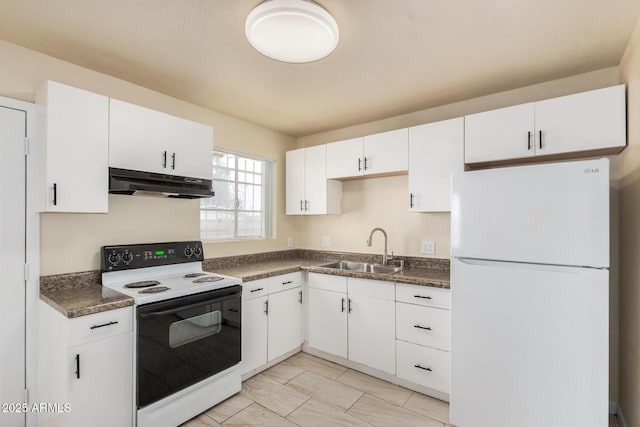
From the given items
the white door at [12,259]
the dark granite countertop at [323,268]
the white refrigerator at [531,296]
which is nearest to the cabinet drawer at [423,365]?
the white refrigerator at [531,296]

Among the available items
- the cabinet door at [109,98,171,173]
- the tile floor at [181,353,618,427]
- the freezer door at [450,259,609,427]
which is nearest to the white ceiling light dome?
the cabinet door at [109,98,171,173]

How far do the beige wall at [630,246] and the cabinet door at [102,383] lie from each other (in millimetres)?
2866

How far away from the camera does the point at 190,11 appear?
1601 mm

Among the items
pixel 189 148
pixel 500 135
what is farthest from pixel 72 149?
pixel 500 135

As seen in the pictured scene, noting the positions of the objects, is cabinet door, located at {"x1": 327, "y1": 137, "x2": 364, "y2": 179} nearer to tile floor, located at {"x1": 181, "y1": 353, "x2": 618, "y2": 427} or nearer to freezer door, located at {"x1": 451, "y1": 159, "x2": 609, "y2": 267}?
freezer door, located at {"x1": 451, "y1": 159, "x2": 609, "y2": 267}

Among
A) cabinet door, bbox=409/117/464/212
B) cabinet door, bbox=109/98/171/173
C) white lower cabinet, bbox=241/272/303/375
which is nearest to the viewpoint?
cabinet door, bbox=109/98/171/173

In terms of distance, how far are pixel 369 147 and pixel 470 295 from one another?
1639 millimetres

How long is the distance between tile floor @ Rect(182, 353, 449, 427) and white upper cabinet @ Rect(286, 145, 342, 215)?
5.34 ft

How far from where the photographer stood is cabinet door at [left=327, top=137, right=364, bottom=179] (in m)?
3.06

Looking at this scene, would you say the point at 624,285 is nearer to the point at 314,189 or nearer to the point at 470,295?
the point at 470,295

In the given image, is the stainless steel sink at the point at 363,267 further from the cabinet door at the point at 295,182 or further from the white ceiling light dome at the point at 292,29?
the white ceiling light dome at the point at 292,29

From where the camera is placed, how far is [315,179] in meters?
3.40

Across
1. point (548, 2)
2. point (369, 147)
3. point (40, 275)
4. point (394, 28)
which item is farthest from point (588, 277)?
point (40, 275)

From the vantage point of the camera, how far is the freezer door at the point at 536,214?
1615 mm
